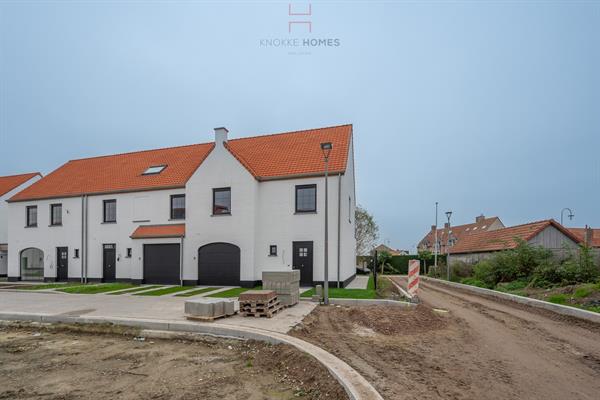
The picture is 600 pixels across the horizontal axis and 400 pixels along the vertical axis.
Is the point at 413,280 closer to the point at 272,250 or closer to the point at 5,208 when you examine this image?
the point at 272,250

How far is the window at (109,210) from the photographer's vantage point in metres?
22.8

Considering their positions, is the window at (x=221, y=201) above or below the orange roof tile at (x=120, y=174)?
below

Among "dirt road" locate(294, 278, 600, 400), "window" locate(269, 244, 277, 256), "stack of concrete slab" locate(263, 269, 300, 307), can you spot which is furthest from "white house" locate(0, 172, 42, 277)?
"dirt road" locate(294, 278, 600, 400)

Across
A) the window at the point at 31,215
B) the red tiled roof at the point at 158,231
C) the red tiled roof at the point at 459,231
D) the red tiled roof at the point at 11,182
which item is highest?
the red tiled roof at the point at 11,182

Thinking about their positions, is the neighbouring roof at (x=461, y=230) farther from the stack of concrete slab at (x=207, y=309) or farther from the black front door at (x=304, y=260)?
the stack of concrete slab at (x=207, y=309)

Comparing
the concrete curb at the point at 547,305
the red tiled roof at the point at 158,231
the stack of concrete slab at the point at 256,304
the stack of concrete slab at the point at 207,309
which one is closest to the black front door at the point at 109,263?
the red tiled roof at the point at 158,231

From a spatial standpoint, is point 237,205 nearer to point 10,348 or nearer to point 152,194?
point 152,194

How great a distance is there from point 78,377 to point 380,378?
5.01 meters

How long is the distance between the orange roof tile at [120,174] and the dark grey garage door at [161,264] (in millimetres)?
3577

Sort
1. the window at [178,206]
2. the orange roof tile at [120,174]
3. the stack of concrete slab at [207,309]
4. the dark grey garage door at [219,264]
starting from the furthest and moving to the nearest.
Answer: the orange roof tile at [120,174], the window at [178,206], the dark grey garage door at [219,264], the stack of concrete slab at [207,309]

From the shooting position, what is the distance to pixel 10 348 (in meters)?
8.08

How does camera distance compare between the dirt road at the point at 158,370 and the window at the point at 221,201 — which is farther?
the window at the point at 221,201

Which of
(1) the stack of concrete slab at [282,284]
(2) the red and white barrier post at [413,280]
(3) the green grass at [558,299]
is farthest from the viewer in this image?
(2) the red and white barrier post at [413,280]

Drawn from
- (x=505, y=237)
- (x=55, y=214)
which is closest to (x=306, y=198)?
(x=505, y=237)
